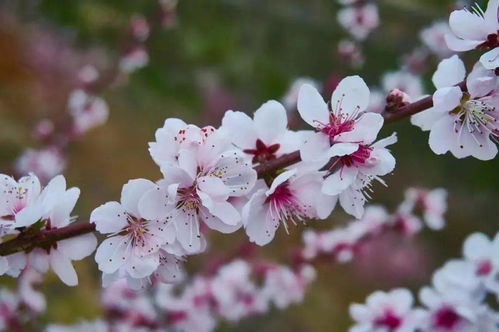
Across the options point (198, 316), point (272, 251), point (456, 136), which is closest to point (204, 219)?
point (456, 136)

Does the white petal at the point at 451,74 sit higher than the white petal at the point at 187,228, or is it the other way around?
the white petal at the point at 451,74

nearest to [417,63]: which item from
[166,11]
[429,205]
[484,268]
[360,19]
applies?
[360,19]

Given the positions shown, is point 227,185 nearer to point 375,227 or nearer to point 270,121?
point 270,121

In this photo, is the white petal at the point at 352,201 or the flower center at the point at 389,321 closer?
the white petal at the point at 352,201

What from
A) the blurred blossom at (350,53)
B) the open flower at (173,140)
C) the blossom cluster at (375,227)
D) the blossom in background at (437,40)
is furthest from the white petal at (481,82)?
the blossom in background at (437,40)

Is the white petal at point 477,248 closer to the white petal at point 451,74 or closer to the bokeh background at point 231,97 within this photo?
the white petal at point 451,74

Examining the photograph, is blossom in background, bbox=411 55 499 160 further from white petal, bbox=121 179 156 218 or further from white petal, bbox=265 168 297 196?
white petal, bbox=121 179 156 218

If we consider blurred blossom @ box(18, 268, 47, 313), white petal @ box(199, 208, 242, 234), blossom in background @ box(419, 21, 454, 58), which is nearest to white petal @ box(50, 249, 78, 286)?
white petal @ box(199, 208, 242, 234)

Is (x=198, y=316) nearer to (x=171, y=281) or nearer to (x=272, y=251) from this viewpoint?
(x=171, y=281)
